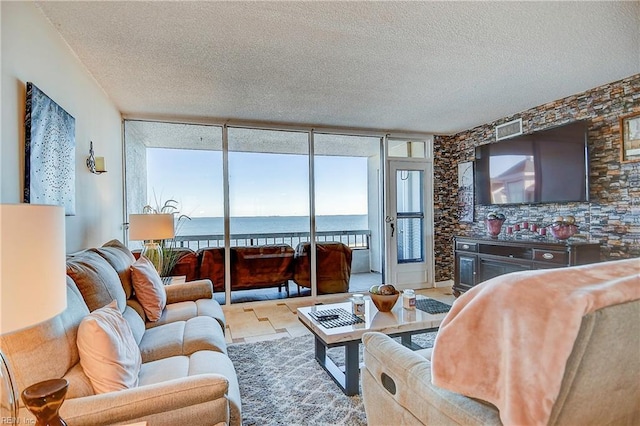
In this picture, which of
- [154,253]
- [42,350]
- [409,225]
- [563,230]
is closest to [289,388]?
[42,350]

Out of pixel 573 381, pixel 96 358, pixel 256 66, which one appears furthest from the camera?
pixel 256 66

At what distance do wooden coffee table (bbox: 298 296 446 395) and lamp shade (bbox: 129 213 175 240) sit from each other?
1672 millimetres

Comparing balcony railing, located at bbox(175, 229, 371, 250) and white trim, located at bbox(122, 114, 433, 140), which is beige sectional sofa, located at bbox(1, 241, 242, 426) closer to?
balcony railing, located at bbox(175, 229, 371, 250)

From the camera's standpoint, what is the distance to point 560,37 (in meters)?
2.32

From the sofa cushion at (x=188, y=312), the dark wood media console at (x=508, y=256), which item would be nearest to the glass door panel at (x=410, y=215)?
the dark wood media console at (x=508, y=256)

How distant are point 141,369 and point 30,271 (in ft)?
3.60

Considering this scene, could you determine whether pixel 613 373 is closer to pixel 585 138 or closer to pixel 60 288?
pixel 60 288

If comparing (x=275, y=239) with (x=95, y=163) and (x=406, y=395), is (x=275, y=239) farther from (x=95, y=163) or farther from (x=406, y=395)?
(x=406, y=395)

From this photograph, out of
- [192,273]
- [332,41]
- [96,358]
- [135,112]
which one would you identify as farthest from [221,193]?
[96,358]

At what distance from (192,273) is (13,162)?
2768 mm

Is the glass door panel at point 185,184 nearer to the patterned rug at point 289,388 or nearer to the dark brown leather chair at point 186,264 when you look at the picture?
the dark brown leather chair at point 186,264

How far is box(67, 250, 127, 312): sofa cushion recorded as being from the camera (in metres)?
1.68

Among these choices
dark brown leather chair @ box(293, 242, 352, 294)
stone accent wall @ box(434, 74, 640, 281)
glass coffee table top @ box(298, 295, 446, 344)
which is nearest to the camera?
glass coffee table top @ box(298, 295, 446, 344)

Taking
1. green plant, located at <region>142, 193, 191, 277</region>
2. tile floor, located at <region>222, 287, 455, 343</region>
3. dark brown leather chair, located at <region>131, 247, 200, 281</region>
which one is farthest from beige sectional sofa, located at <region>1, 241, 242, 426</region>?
dark brown leather chair, located at <region>131, 247, 200, 281</region>
